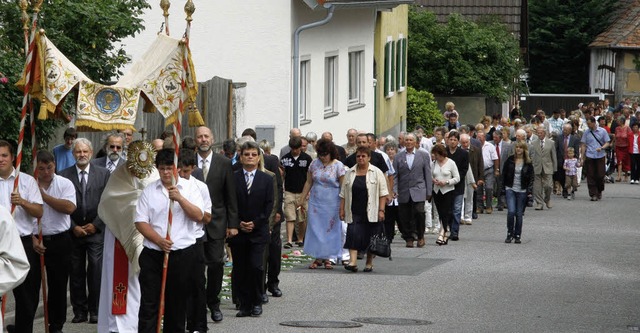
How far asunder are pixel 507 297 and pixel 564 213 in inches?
508

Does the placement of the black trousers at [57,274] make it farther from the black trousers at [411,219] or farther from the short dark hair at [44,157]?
the black trousers at [411,219]

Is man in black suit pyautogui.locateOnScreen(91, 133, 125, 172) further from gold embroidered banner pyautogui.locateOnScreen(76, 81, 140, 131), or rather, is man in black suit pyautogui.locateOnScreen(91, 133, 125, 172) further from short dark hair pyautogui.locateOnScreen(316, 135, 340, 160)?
short dark hair pyautogui.locateOnScreen(316, 135, 340, 160)

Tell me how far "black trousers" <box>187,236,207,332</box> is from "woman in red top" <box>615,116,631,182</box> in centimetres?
2572

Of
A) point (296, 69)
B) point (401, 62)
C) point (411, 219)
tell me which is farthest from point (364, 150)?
point (401, 62)

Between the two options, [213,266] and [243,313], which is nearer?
[213,266]

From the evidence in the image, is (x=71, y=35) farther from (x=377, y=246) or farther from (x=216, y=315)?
(x=377, y=246)

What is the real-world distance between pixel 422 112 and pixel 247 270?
2823 cm

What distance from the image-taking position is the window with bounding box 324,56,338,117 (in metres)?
28.1

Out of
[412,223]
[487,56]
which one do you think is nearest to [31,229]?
[412,223]

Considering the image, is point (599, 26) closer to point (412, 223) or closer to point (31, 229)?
point (412, 223)

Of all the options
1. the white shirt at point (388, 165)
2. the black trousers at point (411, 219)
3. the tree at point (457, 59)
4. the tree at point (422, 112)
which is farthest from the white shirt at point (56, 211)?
the tree at point (457, 59)

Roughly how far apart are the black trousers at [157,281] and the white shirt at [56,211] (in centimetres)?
142

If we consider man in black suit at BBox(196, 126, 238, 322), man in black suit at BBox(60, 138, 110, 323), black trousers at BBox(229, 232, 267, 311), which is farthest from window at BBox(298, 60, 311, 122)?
man in black suit at BBox(60, 138, 110, 323)

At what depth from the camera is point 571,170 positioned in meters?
30.5
